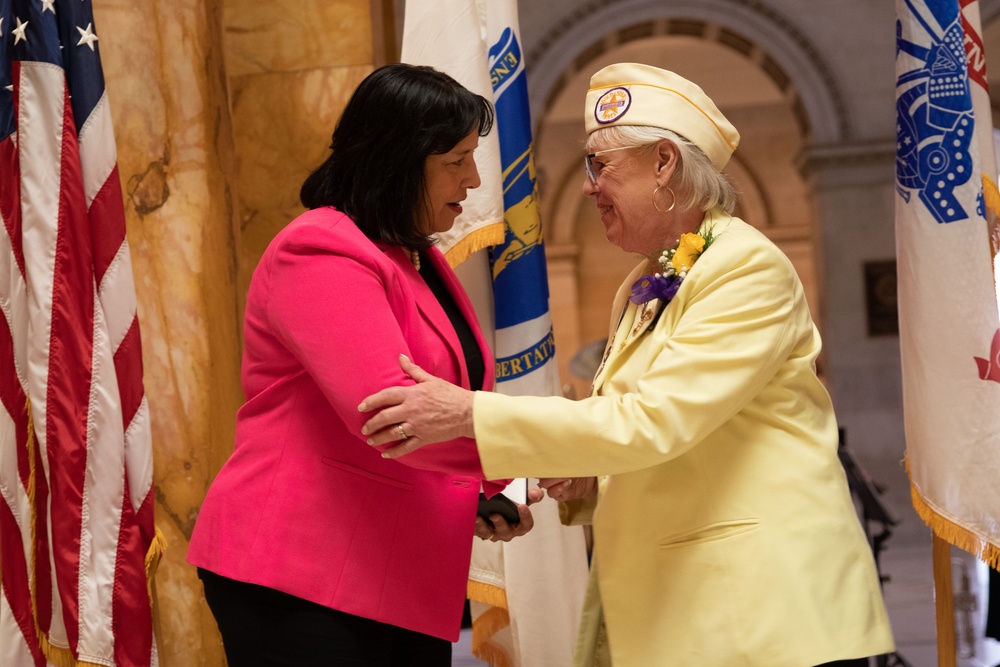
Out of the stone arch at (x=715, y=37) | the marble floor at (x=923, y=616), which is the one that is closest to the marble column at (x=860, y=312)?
the stone arch at (x=715, y=37)

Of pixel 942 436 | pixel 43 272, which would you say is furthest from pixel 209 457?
pixel 942 436

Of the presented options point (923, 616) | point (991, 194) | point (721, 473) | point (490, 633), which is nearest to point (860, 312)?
point (923, 616)

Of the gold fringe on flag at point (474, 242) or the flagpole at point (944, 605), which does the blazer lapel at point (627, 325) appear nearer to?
the gold fringe on flag at point (474, 242)

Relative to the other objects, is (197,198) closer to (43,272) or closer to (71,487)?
(43,272)

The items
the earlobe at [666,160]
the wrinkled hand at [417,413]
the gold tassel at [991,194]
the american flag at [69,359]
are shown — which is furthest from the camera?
the gold tassel at [991,194]

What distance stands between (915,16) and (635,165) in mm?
1689

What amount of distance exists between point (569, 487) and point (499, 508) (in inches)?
6.8

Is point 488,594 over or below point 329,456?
below

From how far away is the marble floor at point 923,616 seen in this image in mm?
6148

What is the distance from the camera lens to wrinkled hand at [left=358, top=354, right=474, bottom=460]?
1938mm

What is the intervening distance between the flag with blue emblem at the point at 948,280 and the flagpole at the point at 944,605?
10 cm

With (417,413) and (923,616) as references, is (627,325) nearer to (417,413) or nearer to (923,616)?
(417,413)

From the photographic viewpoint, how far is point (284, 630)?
2.06 metres

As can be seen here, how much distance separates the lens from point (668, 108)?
240 cm
